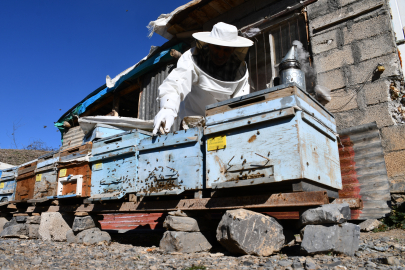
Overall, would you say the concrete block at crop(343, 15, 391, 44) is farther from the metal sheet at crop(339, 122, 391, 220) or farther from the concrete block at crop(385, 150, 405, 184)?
the concrete block at crop(385, 150, 405, 184)

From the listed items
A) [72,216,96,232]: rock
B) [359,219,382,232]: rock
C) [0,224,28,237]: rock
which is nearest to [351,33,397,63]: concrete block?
[359,219,382,232]: rock

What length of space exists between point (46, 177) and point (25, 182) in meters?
1.03

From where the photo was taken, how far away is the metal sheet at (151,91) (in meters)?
7.02

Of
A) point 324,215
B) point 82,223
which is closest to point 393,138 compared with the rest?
point 324,215

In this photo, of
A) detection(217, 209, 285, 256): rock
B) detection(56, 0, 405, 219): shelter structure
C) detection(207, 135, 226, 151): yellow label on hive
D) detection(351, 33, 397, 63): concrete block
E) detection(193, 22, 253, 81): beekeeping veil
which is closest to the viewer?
detection(217, 209, 285, 256): rock

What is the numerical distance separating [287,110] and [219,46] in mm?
1714

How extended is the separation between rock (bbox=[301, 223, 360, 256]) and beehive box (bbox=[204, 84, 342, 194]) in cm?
34

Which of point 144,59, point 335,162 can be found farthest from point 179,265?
point 144,59

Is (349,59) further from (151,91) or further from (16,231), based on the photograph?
(16,231)

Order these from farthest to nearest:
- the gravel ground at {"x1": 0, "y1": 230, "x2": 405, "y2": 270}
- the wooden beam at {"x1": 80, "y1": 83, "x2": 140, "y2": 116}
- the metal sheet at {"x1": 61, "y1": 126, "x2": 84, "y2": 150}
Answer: the metal sheet at {"x1": 61, "y1": 126, "x2": 84, "y2": 150}
the wooden beam at {"x1": 80, "y1": 83, "x2": 140, "y2": 116}
the gravel ground at {"x1": 0, "y1": 230, "x2": 405, "y2": 270}

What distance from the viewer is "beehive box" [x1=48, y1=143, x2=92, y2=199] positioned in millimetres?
3662

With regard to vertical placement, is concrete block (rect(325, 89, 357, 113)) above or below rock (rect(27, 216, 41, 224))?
above

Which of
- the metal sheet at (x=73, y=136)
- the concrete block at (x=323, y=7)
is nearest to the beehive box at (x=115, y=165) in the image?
the concrete block at (x=323, y=7)

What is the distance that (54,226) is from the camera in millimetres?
4098
